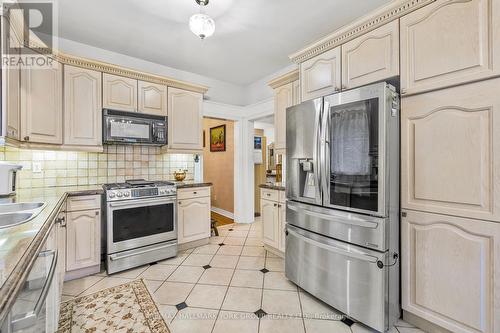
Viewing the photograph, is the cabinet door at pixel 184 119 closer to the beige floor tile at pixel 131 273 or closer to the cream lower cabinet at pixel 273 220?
the cream lower cabinet at pixel 273 220

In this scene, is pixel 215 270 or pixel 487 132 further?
pixel 215 270

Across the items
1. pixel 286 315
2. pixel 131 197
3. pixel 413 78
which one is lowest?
pixel 286 315

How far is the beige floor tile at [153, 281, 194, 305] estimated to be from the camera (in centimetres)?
195

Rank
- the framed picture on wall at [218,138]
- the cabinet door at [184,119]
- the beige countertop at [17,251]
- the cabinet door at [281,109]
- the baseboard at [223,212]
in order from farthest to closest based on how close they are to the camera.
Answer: the framed picture on wall at [218,138] → the baseboard at [223,212] → the cabinet door at [184,119] → the cabinet door at [281,109] → the beige countertop at [17,251]

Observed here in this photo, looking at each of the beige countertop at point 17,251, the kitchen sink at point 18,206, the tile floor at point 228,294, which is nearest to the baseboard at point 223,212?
the tile floor at point 228,294

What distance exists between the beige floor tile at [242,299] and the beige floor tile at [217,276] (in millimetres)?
166

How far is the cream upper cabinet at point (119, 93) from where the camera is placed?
8.54 ft

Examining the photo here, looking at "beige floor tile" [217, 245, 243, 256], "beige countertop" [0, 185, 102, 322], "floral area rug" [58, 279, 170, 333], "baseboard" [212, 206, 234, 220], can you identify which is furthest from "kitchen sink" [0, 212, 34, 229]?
"baseboard" [212, 206, 234, 220]

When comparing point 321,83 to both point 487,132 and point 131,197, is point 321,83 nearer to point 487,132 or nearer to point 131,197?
point 487,132

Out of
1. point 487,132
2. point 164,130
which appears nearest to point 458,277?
point 487,132

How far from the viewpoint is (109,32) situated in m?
2.54

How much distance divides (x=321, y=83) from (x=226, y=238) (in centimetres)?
262

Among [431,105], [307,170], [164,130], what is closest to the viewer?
[431,105]

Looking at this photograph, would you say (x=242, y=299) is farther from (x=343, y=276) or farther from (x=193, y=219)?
(x=193, y=219)
